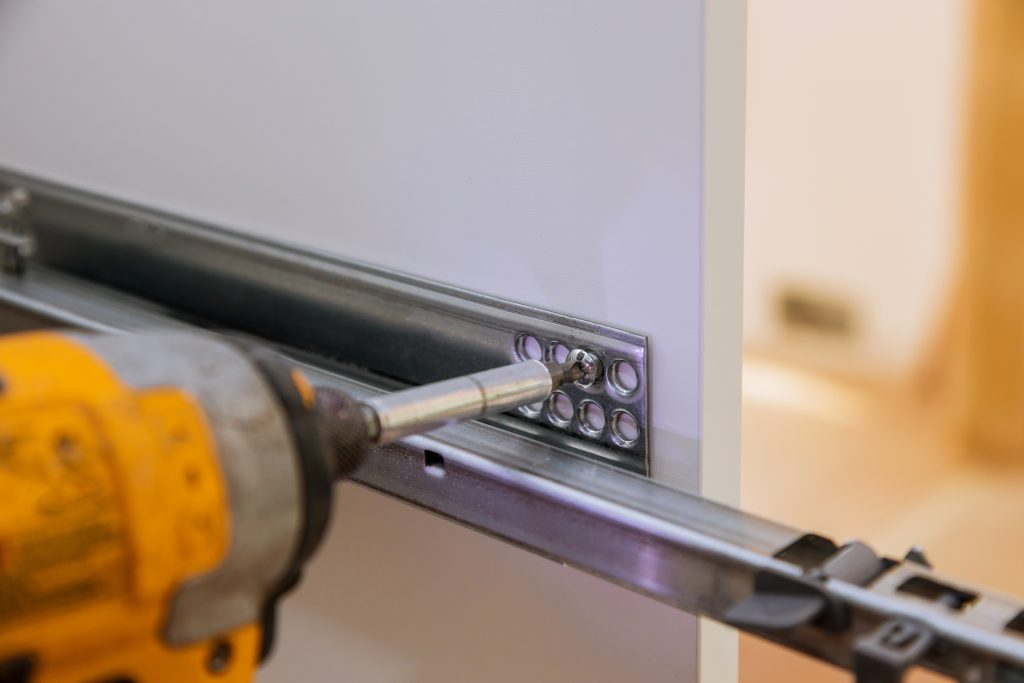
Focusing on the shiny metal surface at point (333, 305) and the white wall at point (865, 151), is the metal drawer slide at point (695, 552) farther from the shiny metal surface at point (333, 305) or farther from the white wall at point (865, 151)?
the white wall at point (865, 151)

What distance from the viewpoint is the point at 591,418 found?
2.80 feet

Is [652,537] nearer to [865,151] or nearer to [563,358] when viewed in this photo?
[563,358]

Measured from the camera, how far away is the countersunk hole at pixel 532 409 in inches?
34.4

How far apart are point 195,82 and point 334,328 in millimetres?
270

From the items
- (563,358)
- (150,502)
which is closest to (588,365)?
(563,358)

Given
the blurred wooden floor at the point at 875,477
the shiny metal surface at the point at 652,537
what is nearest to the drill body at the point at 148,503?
the shiny metal surface at the point at 652,537

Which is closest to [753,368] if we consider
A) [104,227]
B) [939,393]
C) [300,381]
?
[939,393]

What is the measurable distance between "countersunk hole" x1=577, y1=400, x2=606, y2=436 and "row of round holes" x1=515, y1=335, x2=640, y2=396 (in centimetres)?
3

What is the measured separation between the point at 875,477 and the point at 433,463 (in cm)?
148

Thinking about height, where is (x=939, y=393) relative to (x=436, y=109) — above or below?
below

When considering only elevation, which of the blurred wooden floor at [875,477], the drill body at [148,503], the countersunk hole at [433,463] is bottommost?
the blurred wooden floor at [875,477]

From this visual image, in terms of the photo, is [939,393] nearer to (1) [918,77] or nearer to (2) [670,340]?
(1) [918,77]

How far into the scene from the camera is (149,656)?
583 millimetres

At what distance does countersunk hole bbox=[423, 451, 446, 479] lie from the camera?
85cm
